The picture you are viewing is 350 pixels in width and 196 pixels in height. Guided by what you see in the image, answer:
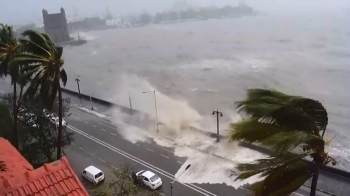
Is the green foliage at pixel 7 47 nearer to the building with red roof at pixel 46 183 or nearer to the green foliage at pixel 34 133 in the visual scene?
the green foliage at pixel 34 133

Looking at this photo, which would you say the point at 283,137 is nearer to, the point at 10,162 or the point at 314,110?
the point at 314,110

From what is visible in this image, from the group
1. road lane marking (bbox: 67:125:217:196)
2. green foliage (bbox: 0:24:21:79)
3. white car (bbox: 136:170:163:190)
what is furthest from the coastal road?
green foliage (bbox: 0:24:21:79)

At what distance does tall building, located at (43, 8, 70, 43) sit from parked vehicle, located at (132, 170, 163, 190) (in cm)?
8802

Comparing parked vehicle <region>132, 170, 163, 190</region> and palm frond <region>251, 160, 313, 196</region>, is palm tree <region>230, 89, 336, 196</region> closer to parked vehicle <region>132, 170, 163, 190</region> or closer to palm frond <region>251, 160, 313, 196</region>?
palm frond <region>251, 160, 313, 196</region>

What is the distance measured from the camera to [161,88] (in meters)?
44.5

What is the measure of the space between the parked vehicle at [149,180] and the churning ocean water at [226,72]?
40.9 ft

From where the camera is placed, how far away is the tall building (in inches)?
3792

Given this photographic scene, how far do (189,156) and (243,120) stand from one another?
1498 cm

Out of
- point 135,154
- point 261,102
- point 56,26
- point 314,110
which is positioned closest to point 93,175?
point 135,154

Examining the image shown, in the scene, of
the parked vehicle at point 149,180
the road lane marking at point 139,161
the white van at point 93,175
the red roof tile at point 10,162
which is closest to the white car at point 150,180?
the parked vehicle at point 149,180

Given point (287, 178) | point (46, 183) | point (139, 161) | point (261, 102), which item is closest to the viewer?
point (46, 183)

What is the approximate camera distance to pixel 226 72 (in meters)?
51.8

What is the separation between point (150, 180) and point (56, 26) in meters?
92.1

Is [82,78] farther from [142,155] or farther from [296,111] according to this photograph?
[296,111]
